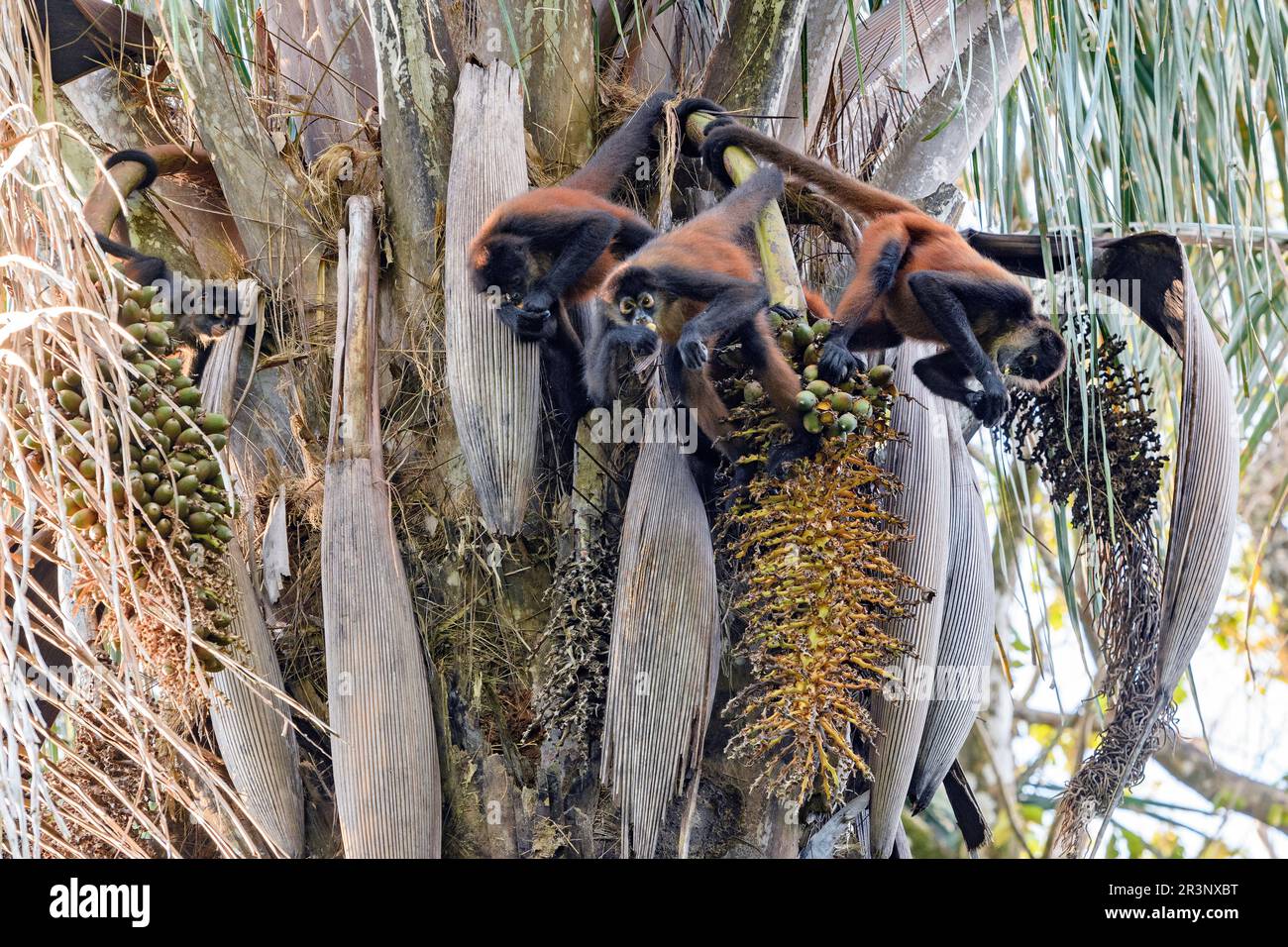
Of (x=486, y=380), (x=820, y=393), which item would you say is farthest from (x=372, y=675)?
(x=820, y=393)

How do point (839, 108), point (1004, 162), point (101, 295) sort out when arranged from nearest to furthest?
point (101, 295)
point (839, 108)
point (1004, 162)

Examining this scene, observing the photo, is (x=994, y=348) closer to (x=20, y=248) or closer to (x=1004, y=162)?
(x=1004, y=162)

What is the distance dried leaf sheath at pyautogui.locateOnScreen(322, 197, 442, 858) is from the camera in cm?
246

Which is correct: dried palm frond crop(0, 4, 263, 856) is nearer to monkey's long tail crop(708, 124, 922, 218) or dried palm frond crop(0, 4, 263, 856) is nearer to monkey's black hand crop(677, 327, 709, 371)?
monkey's black hand crop(677, 327, 709, 371)

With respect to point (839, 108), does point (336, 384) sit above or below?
below

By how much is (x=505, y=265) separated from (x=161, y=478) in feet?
2.96

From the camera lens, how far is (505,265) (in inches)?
113

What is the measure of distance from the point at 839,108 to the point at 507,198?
115cm

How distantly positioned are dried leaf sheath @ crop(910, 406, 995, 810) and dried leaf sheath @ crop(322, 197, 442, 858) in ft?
3.37

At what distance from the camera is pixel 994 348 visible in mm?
3100

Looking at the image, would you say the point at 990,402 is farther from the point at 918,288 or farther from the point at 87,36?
the point at 87,36

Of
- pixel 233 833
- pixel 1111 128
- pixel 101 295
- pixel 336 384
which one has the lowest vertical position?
pixel 233 833

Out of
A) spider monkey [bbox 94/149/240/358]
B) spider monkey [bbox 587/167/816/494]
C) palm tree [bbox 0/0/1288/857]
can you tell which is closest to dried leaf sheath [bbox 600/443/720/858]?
palm tree [bbox 0/0/1288/857]

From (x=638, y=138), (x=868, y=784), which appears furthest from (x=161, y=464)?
(x=868, y=784)
